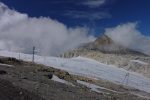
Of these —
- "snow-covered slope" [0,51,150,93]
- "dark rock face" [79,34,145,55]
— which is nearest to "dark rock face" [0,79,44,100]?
"snow-covered slope" [0,51,150,93]

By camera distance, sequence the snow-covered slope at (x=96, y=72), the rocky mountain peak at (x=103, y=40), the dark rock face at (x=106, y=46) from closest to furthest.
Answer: the snow-covered slope at (x=96, y=72) → the dark rock face at (x=106, y=46) → the rocky mountain peak at (x=103, y=40)

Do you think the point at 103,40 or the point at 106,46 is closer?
the point at 106,46

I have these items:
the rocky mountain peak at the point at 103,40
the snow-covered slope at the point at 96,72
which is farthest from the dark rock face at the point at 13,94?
the rocky mountain peak at the point at 103,40

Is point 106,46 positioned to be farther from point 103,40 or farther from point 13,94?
point 13,94

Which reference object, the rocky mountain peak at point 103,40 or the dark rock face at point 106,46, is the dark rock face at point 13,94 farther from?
the rocky mountain peak at point 103,40

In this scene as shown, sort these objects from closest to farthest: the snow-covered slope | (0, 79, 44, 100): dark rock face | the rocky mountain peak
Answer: (0, 79, 44, 100): dark rock face
the snow-covered slope
the rocky mountain peak

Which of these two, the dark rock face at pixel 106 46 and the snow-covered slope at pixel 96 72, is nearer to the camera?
the snow-covered slope at pixel 96 72

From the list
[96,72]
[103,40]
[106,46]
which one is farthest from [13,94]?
[103,40]

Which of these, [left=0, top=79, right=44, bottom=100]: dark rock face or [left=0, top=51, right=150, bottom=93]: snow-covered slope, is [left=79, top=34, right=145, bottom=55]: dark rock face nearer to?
[left=0, top=51, right=150, bottom=93]: snow-covered slope

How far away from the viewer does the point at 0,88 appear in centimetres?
2214

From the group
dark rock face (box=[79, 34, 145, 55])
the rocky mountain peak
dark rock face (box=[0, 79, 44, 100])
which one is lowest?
dark rock face (box=[0, 79, 44, 100])

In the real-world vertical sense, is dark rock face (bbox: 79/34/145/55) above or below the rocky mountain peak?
below

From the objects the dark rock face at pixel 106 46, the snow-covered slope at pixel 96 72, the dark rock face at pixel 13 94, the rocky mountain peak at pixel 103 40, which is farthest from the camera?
the rocky mountain peak at pixel 103 40

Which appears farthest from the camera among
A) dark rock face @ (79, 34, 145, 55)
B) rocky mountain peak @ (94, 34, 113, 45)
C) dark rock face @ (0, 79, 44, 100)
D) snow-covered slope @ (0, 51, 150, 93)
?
rocky mountain peak @ (94, 34, 113, 45)
